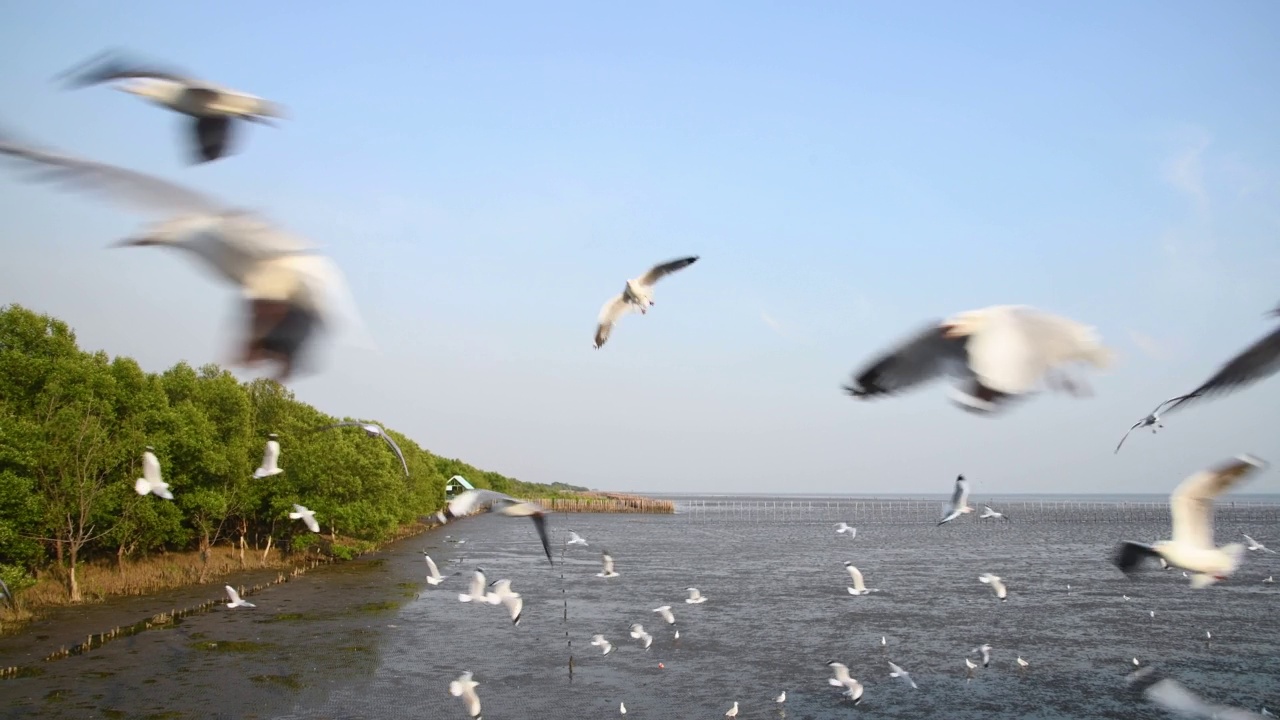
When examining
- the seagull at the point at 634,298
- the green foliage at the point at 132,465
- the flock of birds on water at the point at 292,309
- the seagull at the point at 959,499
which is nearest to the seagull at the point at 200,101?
the flock of birds on water at the point at 292,309

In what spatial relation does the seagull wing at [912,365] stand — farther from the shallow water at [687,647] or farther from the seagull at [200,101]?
the shallow water at [687,647]

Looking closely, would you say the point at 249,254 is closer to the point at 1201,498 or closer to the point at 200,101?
→ the point at 200,101


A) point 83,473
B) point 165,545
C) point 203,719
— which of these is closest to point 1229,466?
point 203,719

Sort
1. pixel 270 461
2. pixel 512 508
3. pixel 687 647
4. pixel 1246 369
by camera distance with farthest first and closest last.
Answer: pixel 687 647 → pixel 270 461 → pixel 512 508 → pixel 1246 369

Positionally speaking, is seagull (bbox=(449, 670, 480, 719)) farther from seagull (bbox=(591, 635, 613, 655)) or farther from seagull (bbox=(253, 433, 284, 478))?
seagull (bbox=(253, 433, 284, 478))

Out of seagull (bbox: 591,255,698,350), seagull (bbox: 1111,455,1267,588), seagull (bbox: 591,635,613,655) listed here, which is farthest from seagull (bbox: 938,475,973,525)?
seagull (bbox: 591,635,613,655)

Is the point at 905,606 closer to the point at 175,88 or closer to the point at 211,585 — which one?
the point at 211,585

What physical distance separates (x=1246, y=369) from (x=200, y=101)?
14.5 ft

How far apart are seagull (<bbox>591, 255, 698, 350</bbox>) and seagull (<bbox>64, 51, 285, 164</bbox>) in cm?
805

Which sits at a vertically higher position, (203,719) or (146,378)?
(146,378)

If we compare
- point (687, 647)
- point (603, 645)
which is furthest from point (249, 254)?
point (687, 647)

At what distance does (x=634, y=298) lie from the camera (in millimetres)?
11984

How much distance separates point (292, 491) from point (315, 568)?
6.41m

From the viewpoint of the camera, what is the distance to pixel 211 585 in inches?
1906
